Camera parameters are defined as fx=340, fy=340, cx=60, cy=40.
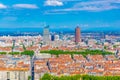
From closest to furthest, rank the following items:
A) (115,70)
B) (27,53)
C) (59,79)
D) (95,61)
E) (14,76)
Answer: (59,79) < (14,76) < (115,70) < (95,61) < (27,53)

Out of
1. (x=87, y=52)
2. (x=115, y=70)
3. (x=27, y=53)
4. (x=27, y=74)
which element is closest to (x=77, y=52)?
(x=87, y=52)

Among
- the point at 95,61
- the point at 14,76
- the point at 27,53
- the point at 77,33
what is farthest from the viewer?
the point at 77,33

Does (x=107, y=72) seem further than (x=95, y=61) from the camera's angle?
No

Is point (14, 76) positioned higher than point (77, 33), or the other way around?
point (77, 33)

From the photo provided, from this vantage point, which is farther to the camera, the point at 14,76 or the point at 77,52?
the point at 77,52

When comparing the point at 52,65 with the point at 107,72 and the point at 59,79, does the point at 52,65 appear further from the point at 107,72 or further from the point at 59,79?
the point at 59,79

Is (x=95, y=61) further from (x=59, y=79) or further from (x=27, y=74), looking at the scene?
(x=59, y=79)

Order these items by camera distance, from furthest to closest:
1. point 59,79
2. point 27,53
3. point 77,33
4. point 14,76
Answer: point 77,33, point 27,53, point 14,76, point 59,79

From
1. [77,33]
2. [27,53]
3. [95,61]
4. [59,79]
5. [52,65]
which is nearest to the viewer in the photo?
[59,79]

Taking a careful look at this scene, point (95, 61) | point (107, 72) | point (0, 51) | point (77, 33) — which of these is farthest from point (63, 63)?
point (77, 33)
